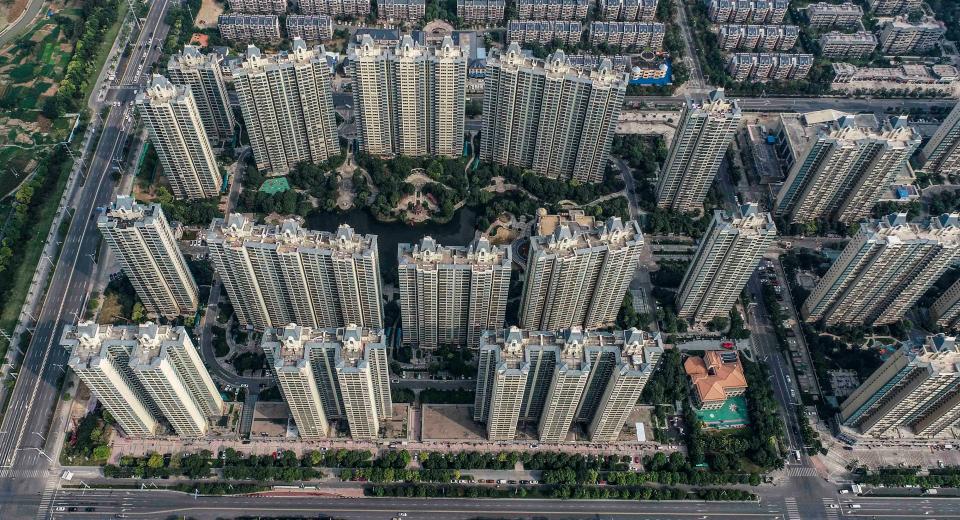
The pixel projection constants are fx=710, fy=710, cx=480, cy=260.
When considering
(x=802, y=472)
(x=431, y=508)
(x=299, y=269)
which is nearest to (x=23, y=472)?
(x=299, y=269)

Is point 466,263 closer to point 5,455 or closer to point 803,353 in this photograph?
point 803,353

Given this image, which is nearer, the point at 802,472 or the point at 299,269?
the point at 299,269

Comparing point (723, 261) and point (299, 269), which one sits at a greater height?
point (723, 261)

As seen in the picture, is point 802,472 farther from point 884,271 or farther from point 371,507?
point 371,507

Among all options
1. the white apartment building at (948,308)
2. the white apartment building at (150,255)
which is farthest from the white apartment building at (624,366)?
the white apartment building at (150,255)

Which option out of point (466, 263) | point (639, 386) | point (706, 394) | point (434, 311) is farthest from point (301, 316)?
point (706, 394)
